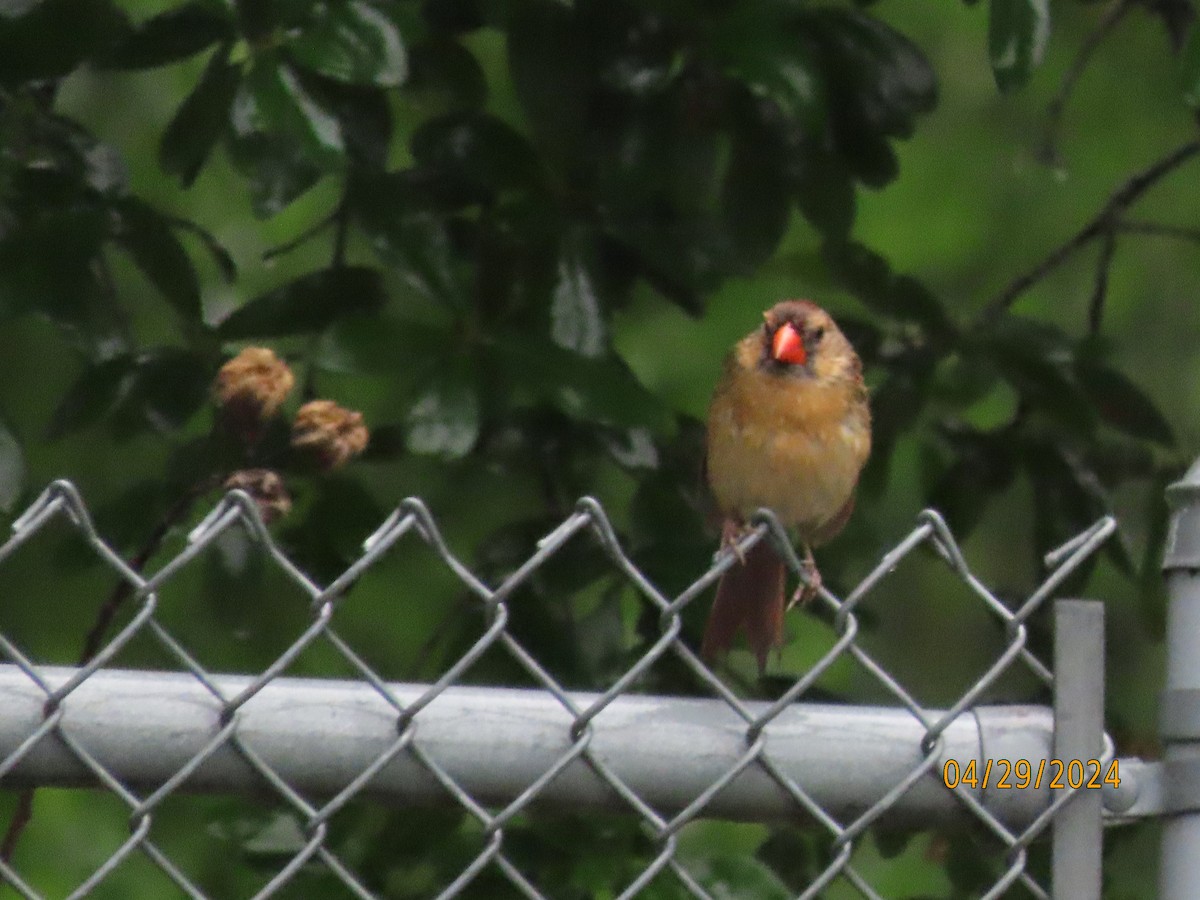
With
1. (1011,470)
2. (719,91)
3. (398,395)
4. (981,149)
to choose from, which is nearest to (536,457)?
(398,395)

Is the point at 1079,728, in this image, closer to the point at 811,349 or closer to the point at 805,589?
the point at 805,589

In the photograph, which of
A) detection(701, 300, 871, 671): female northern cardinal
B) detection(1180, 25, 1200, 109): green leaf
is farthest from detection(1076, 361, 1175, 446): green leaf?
detection(1180, 25, 1200, 109): green leaf

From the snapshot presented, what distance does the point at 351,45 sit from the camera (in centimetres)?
244

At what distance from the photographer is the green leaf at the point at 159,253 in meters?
2.71

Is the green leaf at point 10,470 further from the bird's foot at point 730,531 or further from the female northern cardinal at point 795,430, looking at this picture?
the female northern cardinal at point 795,430

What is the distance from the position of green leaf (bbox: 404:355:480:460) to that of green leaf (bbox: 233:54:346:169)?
325mm

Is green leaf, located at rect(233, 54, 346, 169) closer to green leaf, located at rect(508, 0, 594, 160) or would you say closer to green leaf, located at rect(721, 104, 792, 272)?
green leaf, located at rect(508, 0, 594, 160)

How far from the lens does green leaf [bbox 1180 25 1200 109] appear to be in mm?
2463

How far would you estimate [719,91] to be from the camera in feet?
10.0

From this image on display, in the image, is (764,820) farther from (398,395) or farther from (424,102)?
(424,102)

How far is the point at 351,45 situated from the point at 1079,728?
1.34m

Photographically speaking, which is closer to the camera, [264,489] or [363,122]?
[264,489]

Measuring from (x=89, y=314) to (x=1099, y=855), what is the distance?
1.62m
